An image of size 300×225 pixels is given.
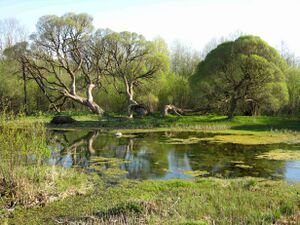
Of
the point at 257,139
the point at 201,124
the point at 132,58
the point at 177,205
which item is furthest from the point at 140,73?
the point at 177,205

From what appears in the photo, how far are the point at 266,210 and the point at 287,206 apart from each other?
1.93ft

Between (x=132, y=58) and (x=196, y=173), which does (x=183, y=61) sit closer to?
(x=132, y=58)

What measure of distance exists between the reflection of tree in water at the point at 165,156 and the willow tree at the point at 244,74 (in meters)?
11.1

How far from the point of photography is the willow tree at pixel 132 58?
147 feet

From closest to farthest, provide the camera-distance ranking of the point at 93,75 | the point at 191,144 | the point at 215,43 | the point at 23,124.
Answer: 1. the point at 23,124
2. the point at 191,144
3. the point at 93,75
4. the point at 215,43

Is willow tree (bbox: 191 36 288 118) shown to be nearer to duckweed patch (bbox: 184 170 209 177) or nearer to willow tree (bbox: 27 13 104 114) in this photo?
willow tree (bbox: 27 13 104 114)

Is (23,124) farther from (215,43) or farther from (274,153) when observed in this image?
(215,43)

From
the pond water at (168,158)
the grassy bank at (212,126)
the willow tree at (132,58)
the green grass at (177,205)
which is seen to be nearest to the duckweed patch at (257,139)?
the grassy bank at (212,126)

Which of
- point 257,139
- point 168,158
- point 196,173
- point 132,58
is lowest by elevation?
point 196,173

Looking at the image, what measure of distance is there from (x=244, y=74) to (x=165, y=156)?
59.2 feet

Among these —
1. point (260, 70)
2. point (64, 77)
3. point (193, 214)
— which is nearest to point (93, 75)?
point (64, 77)

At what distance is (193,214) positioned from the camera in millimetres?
9305

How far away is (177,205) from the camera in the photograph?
10078mm

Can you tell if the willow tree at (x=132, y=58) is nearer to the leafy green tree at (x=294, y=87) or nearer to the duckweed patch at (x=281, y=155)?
the leafy green tree at (x=294, y=87)
